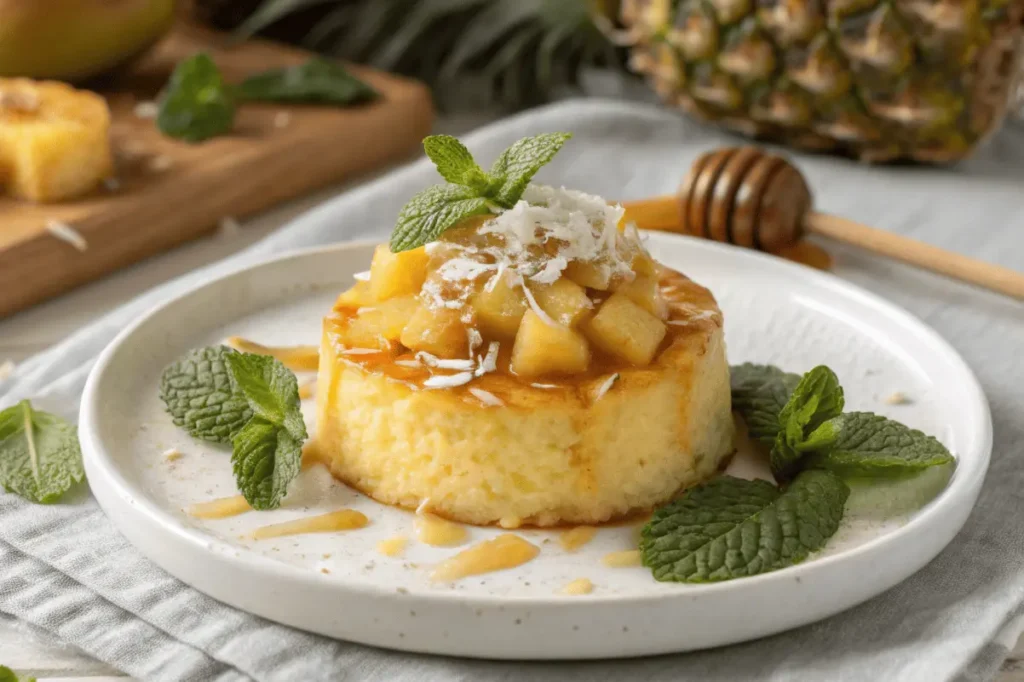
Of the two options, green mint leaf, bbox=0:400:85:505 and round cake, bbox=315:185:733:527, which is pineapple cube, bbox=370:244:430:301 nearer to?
round cake, bbox=315:185:733:527

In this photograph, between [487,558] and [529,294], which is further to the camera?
[529,294]

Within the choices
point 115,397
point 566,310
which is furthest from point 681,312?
point 115,397

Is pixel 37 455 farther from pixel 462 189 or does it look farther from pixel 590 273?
pixel 590 273

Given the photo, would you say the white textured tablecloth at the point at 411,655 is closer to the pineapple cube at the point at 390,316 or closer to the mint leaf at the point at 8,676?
the mint leaf at the point at 8,676

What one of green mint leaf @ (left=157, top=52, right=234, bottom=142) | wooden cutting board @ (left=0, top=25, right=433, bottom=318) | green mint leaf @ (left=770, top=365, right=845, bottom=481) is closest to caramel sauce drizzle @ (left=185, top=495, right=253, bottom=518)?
green mint leaf @ (left=770, top=365, right=845, bottom=481)

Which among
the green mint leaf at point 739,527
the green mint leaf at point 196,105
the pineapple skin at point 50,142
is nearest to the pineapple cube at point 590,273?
the green mint leaf at point 739,527

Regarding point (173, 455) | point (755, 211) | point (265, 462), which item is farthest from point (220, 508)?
point (755, 211)
